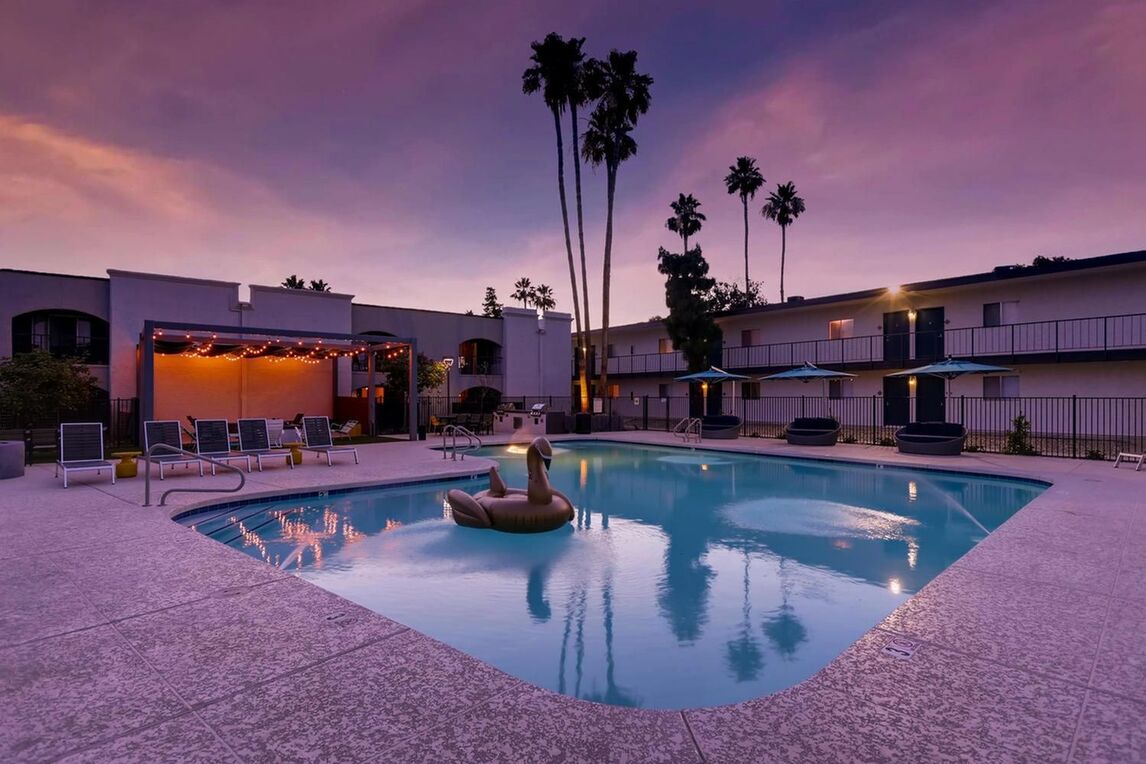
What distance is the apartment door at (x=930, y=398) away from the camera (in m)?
24.1

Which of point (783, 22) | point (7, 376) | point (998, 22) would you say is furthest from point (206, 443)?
point (998, 22)

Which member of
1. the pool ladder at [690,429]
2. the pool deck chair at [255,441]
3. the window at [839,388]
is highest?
the window at [839,388]

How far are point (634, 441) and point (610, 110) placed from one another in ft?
57.2

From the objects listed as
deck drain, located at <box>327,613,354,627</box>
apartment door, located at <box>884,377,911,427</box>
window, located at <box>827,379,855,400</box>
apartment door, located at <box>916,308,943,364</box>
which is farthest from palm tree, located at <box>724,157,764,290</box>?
deck drain, located at <box>327,613,354,627</box>

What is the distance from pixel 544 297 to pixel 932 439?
54.4 metres

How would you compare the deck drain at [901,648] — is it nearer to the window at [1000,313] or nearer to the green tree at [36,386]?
the green tree at [36,386]

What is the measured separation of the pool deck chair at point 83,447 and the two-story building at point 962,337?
20.7 meters

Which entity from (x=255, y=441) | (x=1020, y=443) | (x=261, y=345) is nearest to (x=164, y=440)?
(x=255, y=441)

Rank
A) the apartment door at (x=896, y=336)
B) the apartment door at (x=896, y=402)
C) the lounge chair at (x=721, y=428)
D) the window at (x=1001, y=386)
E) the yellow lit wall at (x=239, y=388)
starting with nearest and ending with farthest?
the yellow lit wall at (x=239, y=388)
the window at (x=1001, y=386)
the lounge chair at (x=721, y=428)
the apartment door at (x=896, y=336)
the apartment door at (x=896, y=402)

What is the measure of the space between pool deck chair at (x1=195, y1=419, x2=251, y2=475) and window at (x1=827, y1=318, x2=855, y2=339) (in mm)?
25107

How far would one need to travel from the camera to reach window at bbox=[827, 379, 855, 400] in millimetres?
26878

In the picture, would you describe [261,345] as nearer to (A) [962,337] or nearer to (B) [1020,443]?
(B) [1020,443]

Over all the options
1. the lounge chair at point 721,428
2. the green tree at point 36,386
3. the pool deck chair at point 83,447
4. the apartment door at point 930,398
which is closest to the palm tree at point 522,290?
the lounge chair at point 721,428

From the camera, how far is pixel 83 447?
36.5 feet
